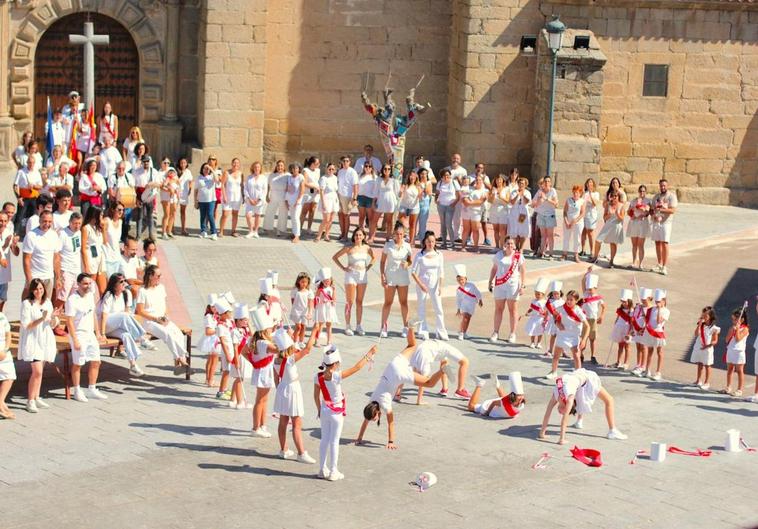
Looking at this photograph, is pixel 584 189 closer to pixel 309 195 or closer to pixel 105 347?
pixel 309 195

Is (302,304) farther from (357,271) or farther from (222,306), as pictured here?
(222,306)

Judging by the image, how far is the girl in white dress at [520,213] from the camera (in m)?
25.9

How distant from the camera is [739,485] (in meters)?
16.2

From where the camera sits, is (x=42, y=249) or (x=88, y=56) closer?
(x=42, y=249)

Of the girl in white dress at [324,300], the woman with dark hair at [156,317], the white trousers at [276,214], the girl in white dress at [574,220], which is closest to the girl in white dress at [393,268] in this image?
the girl in white dress at [324,300]

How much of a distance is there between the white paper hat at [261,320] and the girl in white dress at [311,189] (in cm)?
936

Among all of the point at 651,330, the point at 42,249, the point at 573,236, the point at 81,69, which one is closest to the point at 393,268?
the point at 651,330

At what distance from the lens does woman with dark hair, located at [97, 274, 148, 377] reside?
61.0ft

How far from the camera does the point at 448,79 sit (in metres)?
31.5

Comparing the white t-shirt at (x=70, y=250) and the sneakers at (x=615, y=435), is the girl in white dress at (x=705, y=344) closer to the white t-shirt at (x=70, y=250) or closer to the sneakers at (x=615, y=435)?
A: the sneakers at (x=615, y=435)

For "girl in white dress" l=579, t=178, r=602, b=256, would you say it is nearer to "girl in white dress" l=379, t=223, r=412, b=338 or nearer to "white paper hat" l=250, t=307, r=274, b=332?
"girl in white dress" l=379, t=223, r=412, b=338

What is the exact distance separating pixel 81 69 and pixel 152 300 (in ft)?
39.5

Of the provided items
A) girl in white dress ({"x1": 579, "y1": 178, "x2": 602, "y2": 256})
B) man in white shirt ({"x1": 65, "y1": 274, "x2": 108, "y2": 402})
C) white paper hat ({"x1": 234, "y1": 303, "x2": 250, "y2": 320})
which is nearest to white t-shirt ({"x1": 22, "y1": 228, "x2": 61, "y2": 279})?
man in white shirt ({"x1": 65, "y1": 274, "x2": 108, "y2": 402})

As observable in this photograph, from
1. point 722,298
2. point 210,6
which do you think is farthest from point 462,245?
point 210,6
